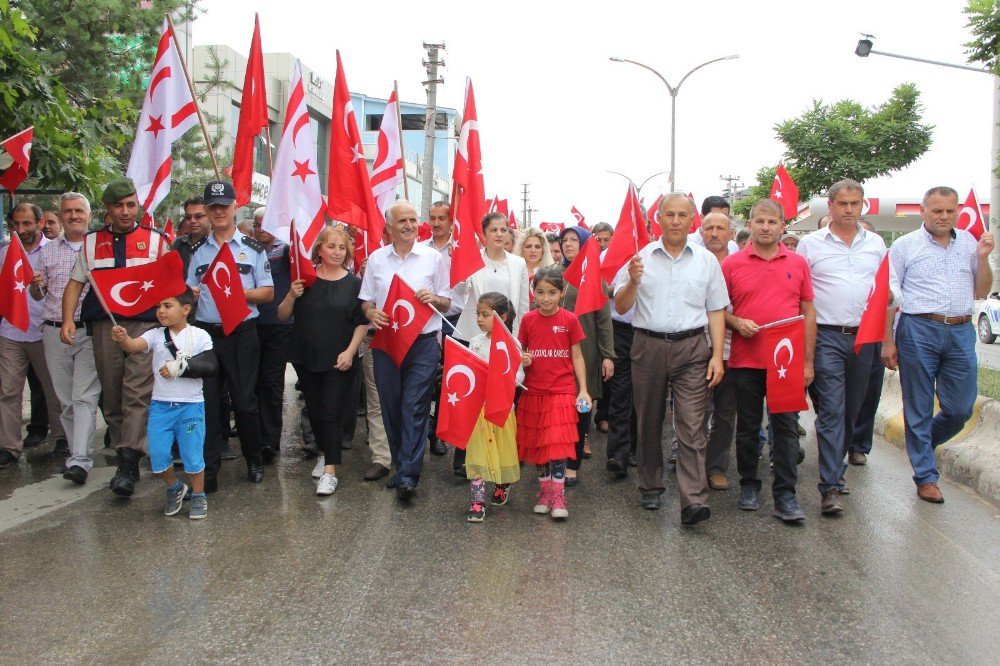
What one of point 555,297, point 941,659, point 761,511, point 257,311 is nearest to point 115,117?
point 257,311

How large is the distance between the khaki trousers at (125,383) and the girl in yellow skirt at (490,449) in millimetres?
2272

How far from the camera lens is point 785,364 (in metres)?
5.85

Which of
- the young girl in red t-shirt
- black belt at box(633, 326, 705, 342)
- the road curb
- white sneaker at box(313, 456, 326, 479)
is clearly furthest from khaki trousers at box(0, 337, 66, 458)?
the road curb

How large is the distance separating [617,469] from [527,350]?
146 cm

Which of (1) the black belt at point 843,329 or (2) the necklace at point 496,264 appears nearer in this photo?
(1) the black belt at point 843,329

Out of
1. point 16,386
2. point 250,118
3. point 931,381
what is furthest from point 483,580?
point 250,118

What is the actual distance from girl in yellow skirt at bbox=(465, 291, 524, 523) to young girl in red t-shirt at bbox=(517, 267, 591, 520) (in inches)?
4.0

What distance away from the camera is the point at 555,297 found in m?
6.12

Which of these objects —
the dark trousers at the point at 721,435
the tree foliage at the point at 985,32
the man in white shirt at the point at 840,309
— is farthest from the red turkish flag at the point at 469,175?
the tree foliage at the point at 985,32

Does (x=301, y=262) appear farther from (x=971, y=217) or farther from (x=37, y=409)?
(x=971, y=217)

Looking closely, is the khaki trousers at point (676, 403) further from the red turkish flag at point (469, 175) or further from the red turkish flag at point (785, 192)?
the red turkish flag at point (785, 192)

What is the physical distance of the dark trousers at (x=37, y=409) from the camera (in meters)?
8.03

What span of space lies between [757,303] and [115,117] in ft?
25.6

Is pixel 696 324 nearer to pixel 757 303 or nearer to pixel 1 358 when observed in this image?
pixel 757 303
